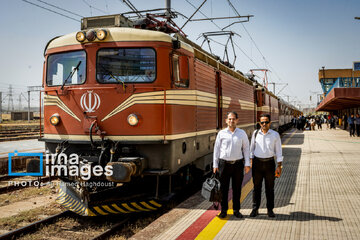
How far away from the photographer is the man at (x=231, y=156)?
18.9ft

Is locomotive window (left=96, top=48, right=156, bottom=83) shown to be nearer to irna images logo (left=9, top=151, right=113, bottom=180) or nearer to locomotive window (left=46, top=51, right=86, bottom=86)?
locomotive window (left=46, top=51, right=86, bottom=86)

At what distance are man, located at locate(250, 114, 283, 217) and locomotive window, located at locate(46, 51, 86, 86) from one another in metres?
3.41

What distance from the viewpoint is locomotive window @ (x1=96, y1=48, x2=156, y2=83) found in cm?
647

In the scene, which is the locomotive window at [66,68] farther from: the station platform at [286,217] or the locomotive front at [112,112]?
the station platform at [286,217]

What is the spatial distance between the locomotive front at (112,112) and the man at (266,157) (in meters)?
1.53

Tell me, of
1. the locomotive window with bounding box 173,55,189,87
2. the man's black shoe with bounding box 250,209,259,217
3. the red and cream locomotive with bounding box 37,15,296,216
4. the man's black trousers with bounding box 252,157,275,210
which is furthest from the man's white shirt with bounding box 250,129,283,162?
the locomotive window with bounding box 173,55,189,87

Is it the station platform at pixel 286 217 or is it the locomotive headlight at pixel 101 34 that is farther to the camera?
the locomotive headlight at pixel 101 34

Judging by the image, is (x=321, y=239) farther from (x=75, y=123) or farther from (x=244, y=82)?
(x=244, y=82)

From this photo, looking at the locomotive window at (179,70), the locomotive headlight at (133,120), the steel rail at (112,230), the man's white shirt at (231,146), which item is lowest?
the steel rail at (112,230)

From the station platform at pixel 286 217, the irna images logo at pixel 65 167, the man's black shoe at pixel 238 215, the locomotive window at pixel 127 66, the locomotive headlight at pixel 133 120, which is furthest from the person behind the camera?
the locomotive window at pixel 127 66

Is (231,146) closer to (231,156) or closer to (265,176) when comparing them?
(231,156)

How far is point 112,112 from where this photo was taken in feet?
21.0

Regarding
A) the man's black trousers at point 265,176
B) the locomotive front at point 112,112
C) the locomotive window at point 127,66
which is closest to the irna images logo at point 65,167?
the locomotive front at point 112,112

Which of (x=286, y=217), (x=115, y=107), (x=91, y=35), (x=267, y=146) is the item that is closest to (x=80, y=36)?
(x=91, y=35)
